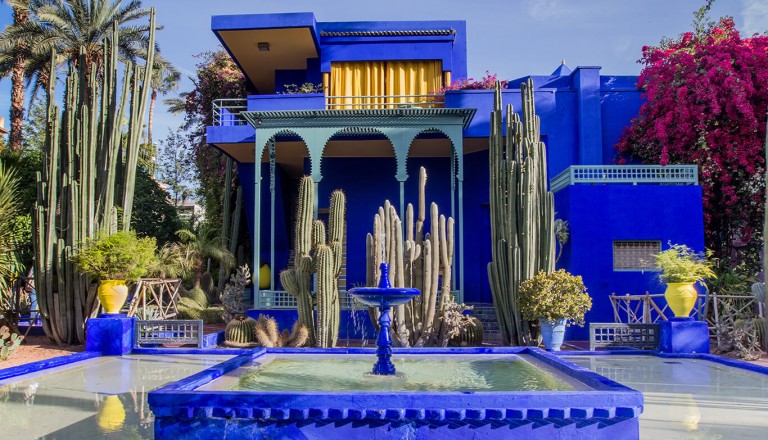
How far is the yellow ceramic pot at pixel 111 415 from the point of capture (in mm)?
5328

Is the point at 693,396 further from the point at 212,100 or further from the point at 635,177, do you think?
the point at 212,100

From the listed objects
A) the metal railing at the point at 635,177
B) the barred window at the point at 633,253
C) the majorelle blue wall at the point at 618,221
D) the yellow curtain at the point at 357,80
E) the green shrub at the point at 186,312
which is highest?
the yellow curtain at the point at 357,80

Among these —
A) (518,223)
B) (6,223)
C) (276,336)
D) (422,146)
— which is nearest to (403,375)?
(276,336)

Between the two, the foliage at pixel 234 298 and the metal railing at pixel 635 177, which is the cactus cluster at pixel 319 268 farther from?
the metal railing at pixel 635 177

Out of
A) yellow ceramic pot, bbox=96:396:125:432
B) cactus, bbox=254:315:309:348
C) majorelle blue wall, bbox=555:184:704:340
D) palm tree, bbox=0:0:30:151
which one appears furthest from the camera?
palm tree, bbox=0:0:30:151

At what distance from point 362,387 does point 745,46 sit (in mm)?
12390

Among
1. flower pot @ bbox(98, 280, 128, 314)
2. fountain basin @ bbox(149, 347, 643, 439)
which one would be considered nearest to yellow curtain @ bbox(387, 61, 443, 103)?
flower pot @ bbox(98, 280, 128, 314)

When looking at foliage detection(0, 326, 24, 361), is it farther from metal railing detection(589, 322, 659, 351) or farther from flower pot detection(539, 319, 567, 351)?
metal railing detection(589, 322, 659, 351)

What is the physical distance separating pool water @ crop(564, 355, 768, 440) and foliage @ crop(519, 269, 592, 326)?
76 cm

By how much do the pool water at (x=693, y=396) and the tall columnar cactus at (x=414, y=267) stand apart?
2.30 metres

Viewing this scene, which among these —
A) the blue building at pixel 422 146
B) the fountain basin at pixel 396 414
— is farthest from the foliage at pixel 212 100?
the fountain basin at pixel 396 414

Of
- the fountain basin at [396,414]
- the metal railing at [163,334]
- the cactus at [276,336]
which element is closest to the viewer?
the fountain basin at [396,414]

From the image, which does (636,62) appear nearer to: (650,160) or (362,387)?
(650,160)

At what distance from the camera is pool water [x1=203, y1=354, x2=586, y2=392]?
6.05m
